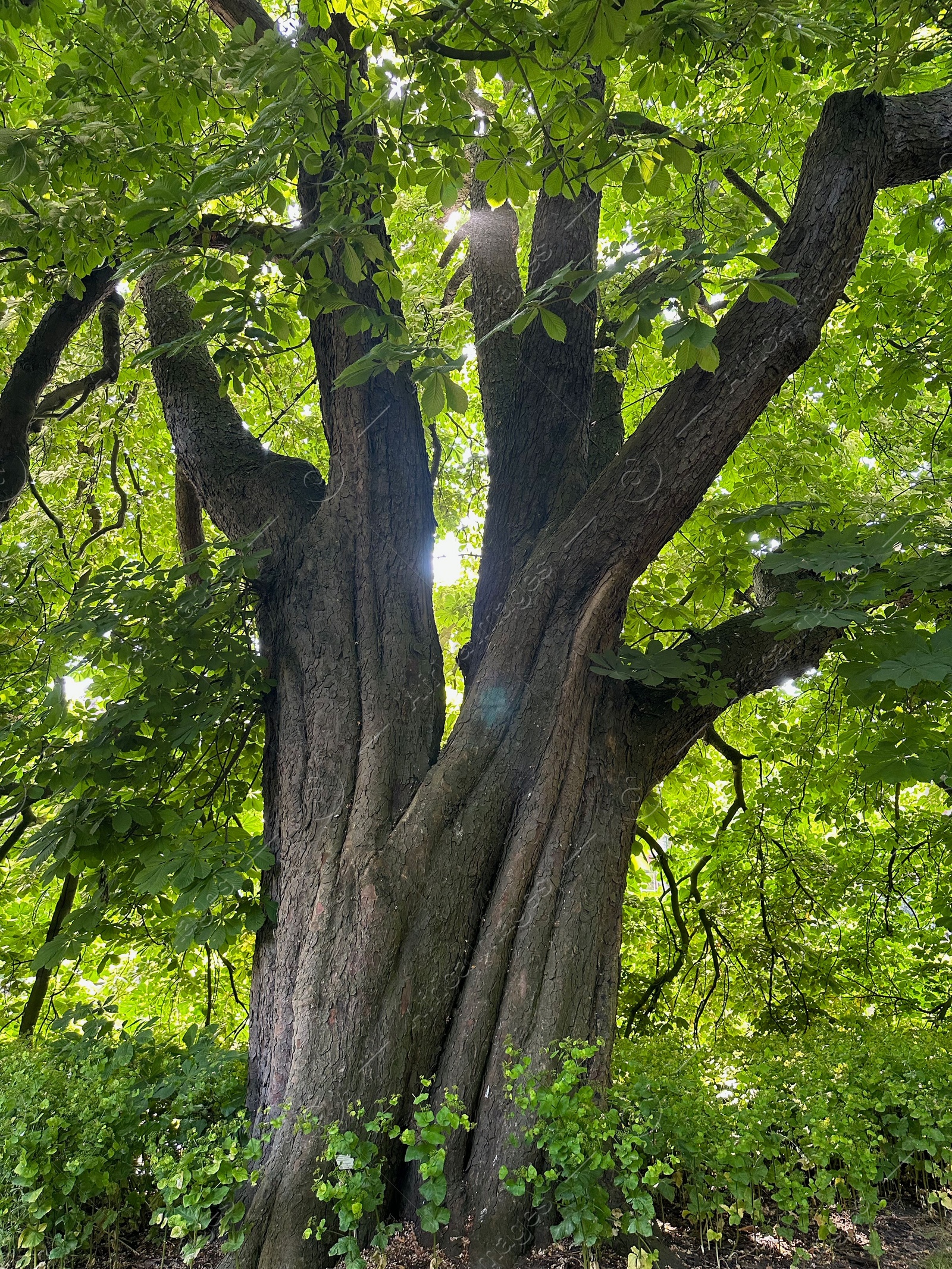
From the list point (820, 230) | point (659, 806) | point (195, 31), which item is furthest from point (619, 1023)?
point (195, 31)

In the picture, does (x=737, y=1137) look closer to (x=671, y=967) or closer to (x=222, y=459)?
(x=671, y=967)

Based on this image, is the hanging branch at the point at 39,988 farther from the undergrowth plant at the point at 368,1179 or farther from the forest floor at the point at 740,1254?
the undergrowth plant at the point at 368,1179

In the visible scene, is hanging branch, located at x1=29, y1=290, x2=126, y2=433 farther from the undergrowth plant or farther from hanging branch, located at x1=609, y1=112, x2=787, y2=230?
the undergrowth plant

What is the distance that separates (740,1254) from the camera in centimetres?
251

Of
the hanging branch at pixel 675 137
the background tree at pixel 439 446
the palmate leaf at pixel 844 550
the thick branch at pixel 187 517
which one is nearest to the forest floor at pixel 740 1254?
the background tree at pixel 439 446

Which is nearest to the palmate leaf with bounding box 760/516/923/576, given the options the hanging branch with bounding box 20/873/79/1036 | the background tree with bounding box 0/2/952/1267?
the background tree with bounding box 0/2/952/1267

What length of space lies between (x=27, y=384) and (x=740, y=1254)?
15.0 ft

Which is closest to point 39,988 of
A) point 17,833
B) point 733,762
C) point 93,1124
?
point 17,833

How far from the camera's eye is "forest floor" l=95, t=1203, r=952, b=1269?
88.2 inches

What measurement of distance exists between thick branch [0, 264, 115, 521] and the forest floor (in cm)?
308

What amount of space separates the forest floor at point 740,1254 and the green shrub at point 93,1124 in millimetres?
191

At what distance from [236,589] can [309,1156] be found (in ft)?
6.98

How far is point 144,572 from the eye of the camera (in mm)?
3527

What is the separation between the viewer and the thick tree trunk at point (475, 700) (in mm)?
2621
